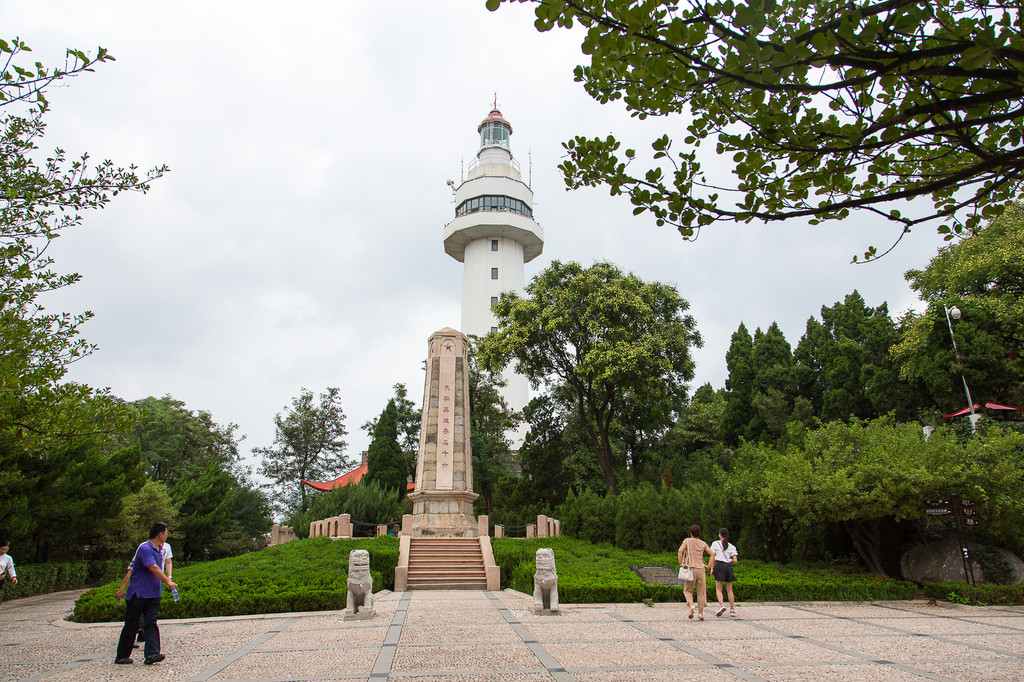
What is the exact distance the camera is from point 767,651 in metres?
6.08

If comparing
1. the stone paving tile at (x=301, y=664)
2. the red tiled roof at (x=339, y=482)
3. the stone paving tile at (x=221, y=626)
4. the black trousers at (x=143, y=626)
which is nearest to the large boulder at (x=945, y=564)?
the stone paving tile at (x=301, y=664)

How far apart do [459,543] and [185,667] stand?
33.9 feet

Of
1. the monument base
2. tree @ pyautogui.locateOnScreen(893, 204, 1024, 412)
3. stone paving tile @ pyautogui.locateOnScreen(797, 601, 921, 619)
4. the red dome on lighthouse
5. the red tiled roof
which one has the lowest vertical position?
stone paving tile @ pyautogui.locateOnScreen(797, 601, 921, 619)

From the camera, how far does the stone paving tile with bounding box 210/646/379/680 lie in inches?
200

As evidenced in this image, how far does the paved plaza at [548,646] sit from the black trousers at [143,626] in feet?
0.57

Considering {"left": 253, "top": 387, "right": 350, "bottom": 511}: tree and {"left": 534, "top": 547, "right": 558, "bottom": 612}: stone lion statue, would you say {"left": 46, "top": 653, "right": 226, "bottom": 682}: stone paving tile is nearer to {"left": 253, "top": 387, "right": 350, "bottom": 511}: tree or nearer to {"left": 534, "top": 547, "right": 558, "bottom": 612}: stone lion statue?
{"left": 534, "top": 547, "right": 558, "bottom": 612}: stone lion statue

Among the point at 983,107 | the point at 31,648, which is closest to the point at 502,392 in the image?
the point at 31,648

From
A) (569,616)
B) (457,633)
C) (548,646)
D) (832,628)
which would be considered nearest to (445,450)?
(569,616)

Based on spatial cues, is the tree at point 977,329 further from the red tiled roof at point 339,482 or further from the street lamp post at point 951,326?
the red tiled roof at point 339,482

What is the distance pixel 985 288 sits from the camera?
69.5 ft

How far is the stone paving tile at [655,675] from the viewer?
4.87 metres

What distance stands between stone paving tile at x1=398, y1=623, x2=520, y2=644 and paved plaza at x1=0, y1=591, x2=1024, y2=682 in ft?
0.07

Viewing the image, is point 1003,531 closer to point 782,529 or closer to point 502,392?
point 782,529

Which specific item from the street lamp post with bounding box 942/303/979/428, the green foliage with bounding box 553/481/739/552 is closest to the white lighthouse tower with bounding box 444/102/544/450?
the green foliage with bounding box 553/481/739/552
